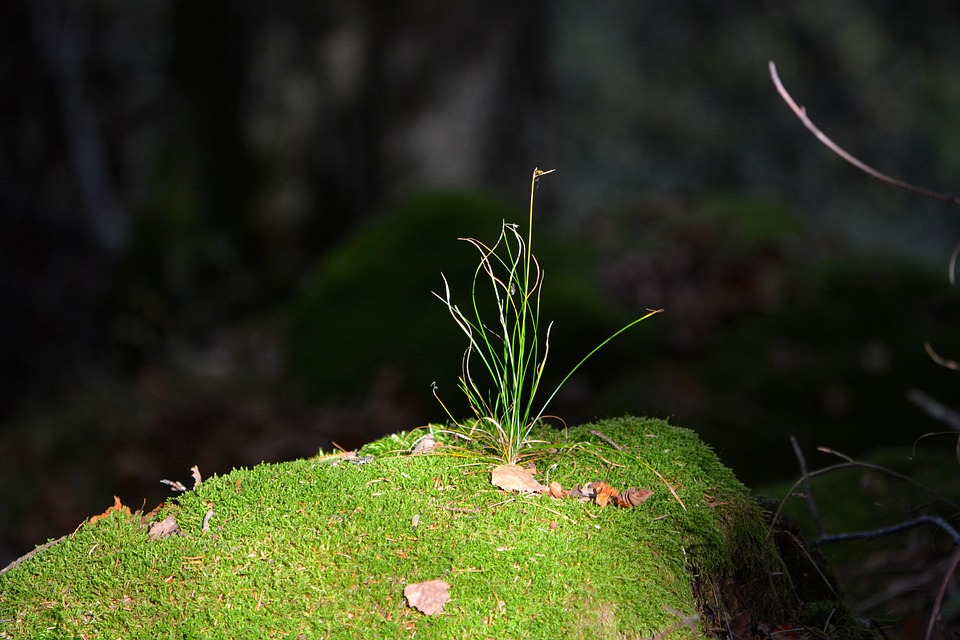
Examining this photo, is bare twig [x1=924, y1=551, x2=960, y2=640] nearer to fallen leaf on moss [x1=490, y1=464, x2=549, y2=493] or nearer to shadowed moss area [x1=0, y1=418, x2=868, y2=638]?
shadowed moss area [x1=0, y1=418, x2=868, y2=638]

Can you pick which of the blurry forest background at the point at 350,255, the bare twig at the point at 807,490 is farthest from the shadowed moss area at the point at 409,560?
the blurry forest background at the point at 350,255

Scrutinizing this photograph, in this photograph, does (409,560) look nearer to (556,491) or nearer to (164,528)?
(556,491)

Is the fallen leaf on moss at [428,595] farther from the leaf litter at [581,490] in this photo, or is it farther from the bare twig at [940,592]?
the bare twig at [940,592]

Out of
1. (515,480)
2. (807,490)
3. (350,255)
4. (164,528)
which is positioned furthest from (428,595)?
(350,255)

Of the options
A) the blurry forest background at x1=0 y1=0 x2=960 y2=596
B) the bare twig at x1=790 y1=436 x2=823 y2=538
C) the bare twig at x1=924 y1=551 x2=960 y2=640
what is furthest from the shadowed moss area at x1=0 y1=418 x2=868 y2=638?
the blurry forest background at x1=0 y1=0 x2=960 y2=596

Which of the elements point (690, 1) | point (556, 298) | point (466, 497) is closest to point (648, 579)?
point (466, 497)
